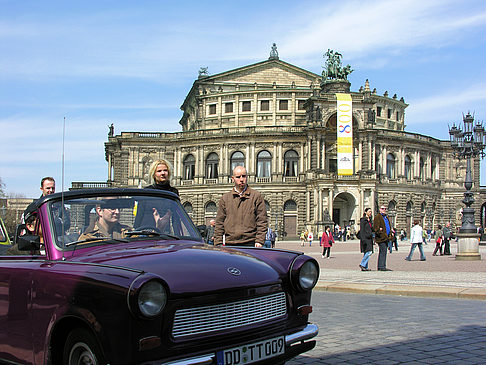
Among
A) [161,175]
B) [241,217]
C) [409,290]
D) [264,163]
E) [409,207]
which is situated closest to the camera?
[161,175]

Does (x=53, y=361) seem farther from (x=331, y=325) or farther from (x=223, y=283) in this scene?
(x=331, y=325)

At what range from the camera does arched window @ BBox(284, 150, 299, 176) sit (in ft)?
216

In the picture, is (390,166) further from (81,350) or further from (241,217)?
(81,350)

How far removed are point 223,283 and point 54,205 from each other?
1748 millimetres

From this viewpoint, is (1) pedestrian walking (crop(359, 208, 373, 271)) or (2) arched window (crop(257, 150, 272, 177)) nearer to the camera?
(1) pedestrian walking (crop(359, 208, 373, 271))

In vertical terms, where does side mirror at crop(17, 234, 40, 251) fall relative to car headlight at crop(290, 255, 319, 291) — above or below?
above

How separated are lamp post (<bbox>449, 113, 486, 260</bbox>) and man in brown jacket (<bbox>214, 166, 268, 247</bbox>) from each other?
52.1 feet

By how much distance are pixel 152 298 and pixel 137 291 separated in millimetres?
144

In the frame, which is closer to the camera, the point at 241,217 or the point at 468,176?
the point at 241,217

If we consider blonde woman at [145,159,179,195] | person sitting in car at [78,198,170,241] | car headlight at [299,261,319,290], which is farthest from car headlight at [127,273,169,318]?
blonde woman at [145,159,179,195]

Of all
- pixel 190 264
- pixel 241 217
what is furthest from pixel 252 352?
pixel 241 217

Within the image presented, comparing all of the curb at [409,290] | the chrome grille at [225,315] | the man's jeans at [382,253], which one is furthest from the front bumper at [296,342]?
the man's jeans at [382,253]

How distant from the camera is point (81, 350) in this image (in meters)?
3.85

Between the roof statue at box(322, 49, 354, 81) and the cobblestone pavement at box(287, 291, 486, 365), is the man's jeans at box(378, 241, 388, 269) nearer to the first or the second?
the cobblestone pavement at box(287, 291, 486, 365)
